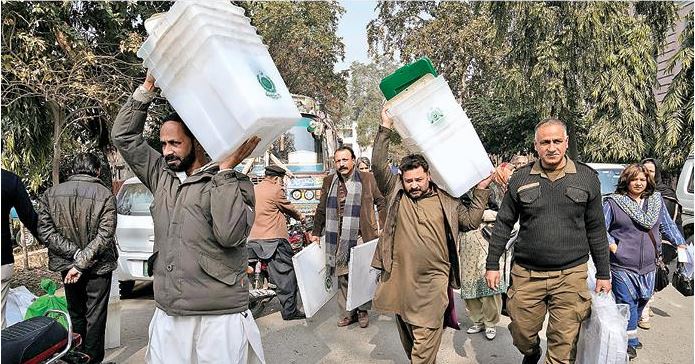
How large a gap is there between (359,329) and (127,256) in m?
2.96

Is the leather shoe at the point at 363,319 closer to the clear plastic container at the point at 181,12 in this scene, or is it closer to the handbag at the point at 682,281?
the handbag at the point at 682,281

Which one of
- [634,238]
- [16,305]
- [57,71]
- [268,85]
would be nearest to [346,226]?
[634,238]

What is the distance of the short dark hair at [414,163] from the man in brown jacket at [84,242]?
227cm

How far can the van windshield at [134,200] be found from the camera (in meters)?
6.62

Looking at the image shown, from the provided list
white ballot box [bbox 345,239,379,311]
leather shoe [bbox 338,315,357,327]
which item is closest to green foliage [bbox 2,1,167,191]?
leather shoe [bbox 338,315,357,327]

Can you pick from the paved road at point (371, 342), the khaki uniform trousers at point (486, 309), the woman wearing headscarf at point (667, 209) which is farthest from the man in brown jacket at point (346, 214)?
the woman wearing headscarf at point (667, 209)

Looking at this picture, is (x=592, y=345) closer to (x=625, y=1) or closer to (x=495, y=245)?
(x=495, y=245)

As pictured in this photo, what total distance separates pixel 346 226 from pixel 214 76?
326cm

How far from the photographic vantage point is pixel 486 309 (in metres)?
5.12

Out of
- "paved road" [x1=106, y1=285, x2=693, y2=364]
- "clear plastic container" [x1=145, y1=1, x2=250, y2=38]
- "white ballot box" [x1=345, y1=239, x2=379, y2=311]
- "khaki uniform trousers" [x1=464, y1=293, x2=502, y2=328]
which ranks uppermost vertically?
"clear plastic container" [x1=145, y1=1, x2=250, y2=38]

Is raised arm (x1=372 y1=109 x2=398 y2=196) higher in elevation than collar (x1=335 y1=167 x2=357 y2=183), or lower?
higher

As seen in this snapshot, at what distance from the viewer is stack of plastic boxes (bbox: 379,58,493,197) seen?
326 cm

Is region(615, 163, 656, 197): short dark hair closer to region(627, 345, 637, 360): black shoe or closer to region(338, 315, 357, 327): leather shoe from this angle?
region(627, 345, 637, 360): black shoe

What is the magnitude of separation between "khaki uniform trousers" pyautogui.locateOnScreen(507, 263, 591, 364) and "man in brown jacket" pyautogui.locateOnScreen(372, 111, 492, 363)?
0.46 m
